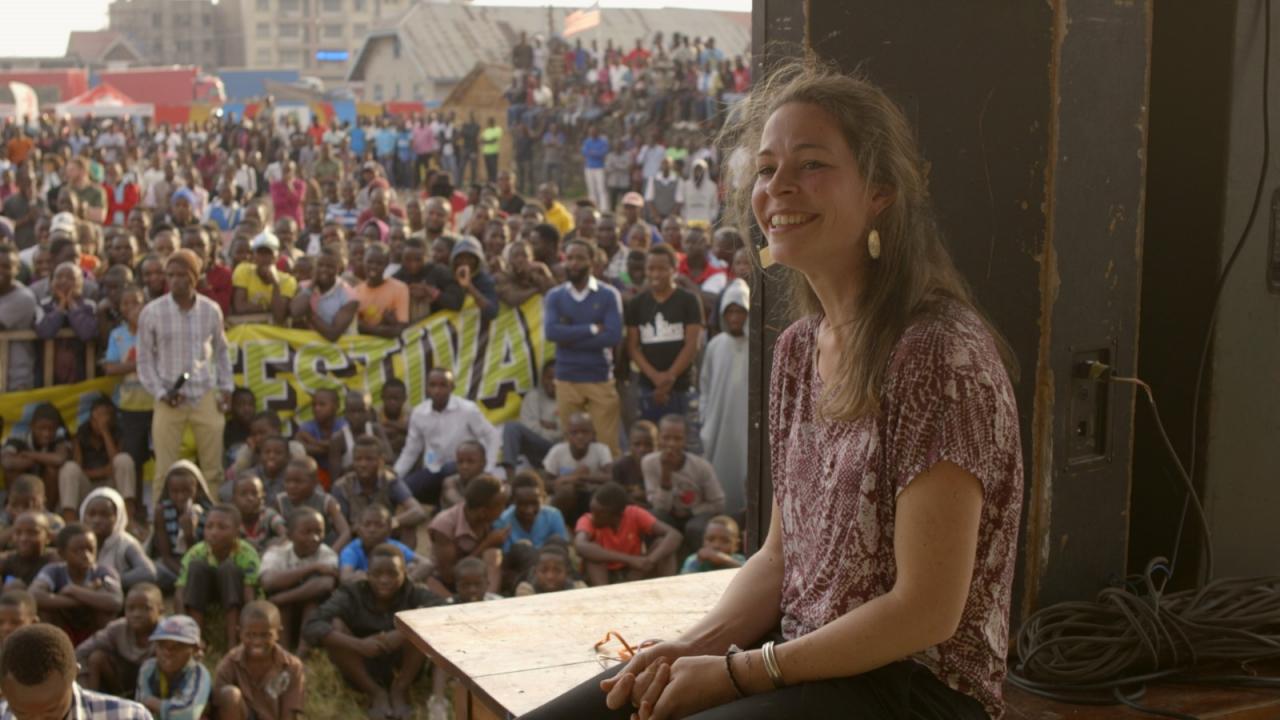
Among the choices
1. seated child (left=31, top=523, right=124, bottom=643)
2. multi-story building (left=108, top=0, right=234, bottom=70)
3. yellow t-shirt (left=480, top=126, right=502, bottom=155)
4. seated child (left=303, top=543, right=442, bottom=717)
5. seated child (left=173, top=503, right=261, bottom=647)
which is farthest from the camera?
multi-story building (left=108, top=0, right=234, bottom=70)

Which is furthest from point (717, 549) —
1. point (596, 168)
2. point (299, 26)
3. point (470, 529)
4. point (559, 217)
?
point (299, 26)

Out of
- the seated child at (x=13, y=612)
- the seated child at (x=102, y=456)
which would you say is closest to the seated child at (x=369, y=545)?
the seated child at (x=13, y=612)

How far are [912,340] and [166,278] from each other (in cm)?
777

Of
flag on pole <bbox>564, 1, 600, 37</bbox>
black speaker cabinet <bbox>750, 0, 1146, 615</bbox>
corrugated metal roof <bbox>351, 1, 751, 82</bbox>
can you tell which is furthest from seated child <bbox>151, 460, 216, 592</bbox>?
corrugated metal roof <bbox>351, 1, 751, 82</bbox>

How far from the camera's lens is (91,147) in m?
23.5

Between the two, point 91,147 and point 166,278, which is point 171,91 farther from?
point 166,278

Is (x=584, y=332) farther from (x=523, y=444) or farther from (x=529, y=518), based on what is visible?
(x=529, y=518)

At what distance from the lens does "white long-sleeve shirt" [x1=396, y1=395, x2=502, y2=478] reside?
28.2ft

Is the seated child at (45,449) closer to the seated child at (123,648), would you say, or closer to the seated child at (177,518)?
the seated child at (177,518)

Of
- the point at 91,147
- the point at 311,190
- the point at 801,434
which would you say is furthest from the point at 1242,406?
the point at 91,147

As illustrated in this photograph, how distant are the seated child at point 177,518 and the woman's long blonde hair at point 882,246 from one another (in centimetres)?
586

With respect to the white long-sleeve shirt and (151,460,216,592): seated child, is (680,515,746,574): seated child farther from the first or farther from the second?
(151,460,216,592): seated child

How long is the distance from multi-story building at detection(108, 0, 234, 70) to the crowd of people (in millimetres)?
79147

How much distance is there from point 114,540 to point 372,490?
4.66 feet
